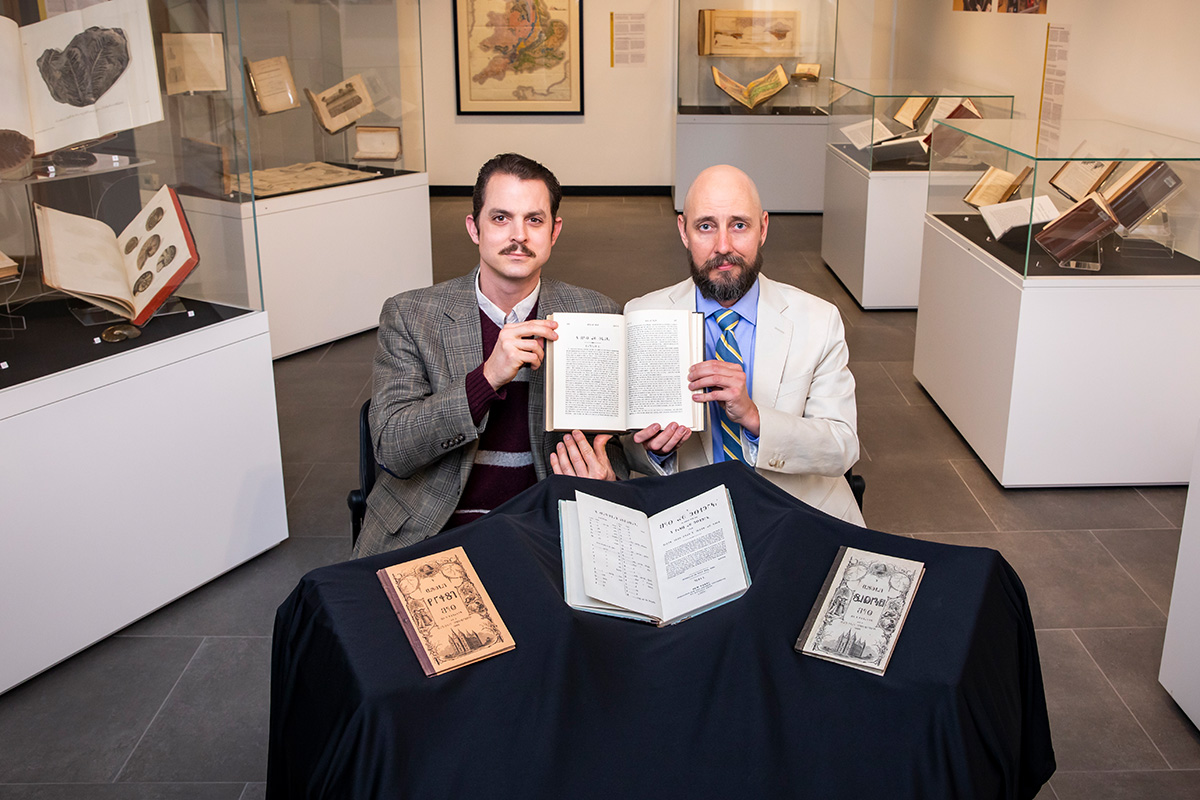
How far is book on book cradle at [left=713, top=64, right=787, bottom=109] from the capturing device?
31.0 feet

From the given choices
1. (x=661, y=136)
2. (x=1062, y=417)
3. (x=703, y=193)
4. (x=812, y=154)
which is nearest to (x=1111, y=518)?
(x=1062, y=417)

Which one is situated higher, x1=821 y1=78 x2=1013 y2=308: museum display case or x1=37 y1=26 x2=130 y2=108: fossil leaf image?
x1=37 y1=26 x2=130 y2=108: fossil leaf image

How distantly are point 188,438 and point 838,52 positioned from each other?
25.5ft

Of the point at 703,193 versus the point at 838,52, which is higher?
the point at 838,52

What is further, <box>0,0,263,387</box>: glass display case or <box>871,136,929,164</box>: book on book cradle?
<box>871,136,929,164</box>: book on book cradle

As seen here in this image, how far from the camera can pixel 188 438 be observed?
3.28 meters

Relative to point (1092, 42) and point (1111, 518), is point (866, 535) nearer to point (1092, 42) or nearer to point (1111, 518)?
point (1111, 518)

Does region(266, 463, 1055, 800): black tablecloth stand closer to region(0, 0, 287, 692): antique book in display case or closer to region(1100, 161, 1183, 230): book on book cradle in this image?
region(0, 0, 287, 692): antique book in display case

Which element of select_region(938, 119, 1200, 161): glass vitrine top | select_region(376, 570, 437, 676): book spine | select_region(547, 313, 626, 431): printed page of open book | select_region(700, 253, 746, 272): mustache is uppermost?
select_region(938, 119, 1200, 161): glass vitrine top

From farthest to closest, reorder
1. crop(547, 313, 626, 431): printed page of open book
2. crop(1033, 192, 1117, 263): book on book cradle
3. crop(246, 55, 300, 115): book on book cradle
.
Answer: crop(246, 55, 300, 115): book on book cradle < crop(1033, 192, 1117, 263): book on book cradle < crop(547, 313, 626, 431): printed page of open book

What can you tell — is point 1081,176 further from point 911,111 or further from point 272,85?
point 272,85

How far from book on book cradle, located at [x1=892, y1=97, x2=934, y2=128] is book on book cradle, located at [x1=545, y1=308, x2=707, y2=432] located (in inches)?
178

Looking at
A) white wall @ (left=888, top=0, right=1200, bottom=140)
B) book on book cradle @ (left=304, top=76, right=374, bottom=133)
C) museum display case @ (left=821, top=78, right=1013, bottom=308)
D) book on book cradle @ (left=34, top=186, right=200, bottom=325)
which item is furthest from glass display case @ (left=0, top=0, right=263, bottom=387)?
museum display case @ (left=821, top=78, right=1013, bottom=308)

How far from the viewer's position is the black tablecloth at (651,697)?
4.80 ft
